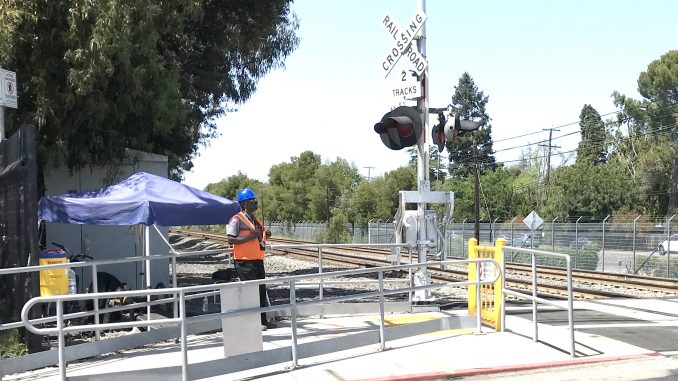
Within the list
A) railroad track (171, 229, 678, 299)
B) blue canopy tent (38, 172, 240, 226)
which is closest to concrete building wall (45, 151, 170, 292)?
blue canopy tent (38, 172, 240, 226)

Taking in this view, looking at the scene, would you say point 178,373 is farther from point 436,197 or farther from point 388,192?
point 388,192

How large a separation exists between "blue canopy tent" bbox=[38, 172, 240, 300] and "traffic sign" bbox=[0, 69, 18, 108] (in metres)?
2.20

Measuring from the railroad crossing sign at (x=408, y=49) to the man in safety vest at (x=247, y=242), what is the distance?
3331 mm

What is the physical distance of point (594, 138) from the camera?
88562 mm

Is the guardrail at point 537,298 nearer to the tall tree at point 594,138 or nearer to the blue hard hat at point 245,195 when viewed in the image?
the blue hard hat at point 245,195

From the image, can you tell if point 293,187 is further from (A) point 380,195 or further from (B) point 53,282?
(B) point 53,282

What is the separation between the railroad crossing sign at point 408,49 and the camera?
1148cm

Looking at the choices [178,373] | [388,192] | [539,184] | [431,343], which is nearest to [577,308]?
[431,343]

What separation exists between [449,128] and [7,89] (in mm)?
6247

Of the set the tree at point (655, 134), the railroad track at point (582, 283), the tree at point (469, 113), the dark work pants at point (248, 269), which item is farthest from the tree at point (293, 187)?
the dark work pants at point (248, 269)

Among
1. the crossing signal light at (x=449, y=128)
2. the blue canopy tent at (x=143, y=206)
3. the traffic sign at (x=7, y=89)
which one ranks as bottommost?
the blue canopy tent at (x=143, y=206)

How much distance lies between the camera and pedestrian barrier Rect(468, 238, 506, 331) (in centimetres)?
933

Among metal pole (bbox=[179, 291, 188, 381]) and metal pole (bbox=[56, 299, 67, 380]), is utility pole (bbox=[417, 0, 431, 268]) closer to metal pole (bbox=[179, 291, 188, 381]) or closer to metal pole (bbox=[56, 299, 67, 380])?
metal pole (bbox=[179, 291, 188, 381])

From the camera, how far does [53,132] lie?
13180mm
